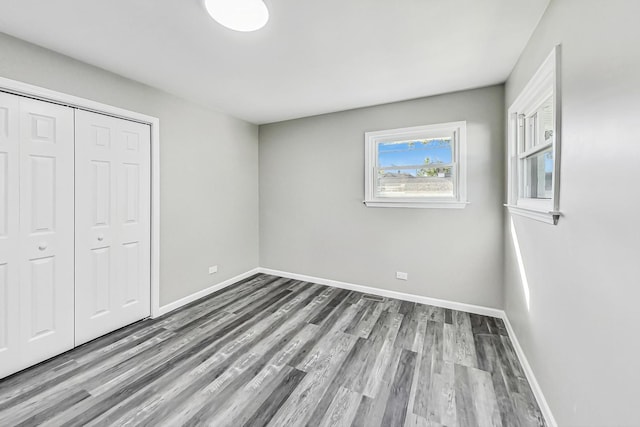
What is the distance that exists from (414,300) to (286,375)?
1.96m

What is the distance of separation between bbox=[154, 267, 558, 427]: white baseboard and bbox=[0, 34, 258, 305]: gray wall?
3.6 inches

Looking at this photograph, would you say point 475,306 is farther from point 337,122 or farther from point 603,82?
point 337,122

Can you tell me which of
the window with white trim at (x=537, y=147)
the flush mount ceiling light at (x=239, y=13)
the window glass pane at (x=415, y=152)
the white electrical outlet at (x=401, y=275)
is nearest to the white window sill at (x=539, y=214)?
the window with white trim at (x=537, y=147)

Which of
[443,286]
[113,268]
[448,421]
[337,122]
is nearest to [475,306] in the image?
[443,286]

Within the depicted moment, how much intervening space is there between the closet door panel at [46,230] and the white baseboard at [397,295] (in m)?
2.56

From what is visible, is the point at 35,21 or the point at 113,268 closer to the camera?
the point at 35,21

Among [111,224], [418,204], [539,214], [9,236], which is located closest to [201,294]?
[111,224]

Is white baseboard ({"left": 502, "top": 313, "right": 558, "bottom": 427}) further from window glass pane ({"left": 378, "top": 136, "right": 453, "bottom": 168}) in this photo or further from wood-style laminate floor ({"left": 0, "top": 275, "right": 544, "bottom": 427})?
window glass pane ({"left": 378, "top": 136, "right": 453, "bottom": 168})

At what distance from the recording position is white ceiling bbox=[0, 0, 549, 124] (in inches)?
65.3

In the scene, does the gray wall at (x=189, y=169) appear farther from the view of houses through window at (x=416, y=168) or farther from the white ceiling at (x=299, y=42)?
the view of houses through window at (x=416, y=168)

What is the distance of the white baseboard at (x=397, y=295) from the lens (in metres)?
2.94

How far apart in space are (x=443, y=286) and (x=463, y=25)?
8.47ft

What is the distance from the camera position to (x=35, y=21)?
1.76 metres

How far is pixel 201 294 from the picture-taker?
343 cm
